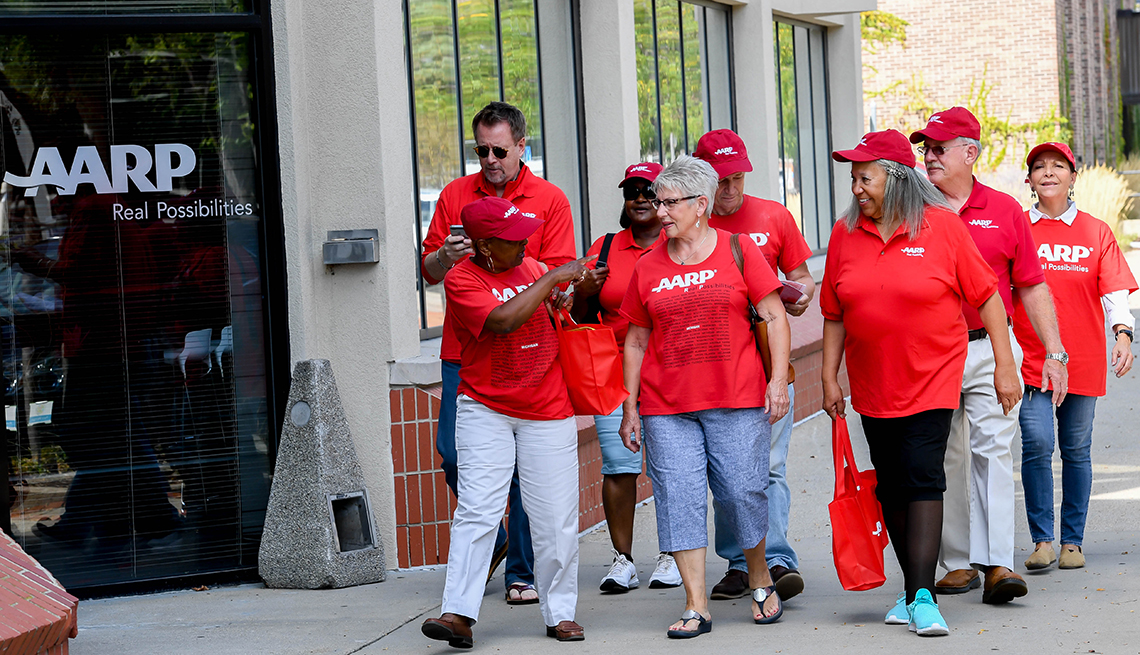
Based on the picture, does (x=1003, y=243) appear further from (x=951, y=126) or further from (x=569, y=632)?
(x=569, y=632)

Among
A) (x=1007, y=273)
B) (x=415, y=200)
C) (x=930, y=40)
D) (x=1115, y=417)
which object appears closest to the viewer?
(x=1007, y=273)

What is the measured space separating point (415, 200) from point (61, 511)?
2.76 metres

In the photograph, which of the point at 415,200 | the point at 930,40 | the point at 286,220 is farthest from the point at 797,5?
the point at 930,40

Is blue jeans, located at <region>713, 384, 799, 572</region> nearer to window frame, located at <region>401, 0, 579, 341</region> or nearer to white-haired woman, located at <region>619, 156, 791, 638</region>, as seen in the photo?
white-haired woman, located at <region>619, 156, 791, 638</region>

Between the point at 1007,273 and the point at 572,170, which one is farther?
the point at 572,170

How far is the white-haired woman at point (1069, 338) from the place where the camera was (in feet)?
20.5

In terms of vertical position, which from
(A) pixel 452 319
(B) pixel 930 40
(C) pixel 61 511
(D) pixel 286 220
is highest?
(B) pixel 930 40

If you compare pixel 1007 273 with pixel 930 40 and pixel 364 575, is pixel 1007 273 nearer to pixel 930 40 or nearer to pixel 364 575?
pixel 364 575

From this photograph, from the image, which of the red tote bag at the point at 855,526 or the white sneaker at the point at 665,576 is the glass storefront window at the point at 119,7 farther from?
the red tote bag at the point at 855,526

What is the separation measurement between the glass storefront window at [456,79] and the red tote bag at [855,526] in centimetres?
338

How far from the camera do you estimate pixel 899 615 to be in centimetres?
539

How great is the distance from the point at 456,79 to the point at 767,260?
10.9ft

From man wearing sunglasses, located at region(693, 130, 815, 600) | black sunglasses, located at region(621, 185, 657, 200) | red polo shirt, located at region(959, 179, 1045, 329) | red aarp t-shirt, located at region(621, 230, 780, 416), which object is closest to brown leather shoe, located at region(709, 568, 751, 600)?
man wearing sunglasses, located at region(693, 130, 815, 600)

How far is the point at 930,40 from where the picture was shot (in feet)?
109
